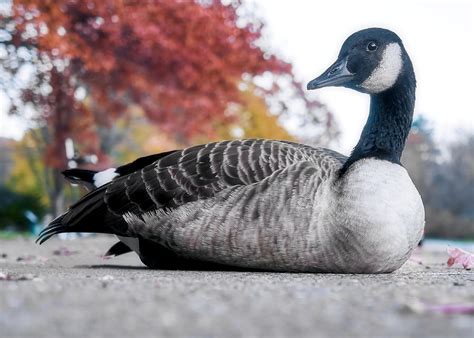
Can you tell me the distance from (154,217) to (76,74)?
42.7ft

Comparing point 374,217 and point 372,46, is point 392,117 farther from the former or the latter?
point 374,217

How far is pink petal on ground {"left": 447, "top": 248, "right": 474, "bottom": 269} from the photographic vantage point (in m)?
6.33

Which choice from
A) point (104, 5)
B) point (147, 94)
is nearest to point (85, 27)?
point (104, 5)

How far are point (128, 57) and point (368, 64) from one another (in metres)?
9.81

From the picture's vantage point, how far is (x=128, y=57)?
14.5 metres

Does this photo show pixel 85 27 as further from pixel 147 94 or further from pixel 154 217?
pixel 154 217

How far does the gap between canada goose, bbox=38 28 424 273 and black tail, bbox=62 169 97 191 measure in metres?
0.45

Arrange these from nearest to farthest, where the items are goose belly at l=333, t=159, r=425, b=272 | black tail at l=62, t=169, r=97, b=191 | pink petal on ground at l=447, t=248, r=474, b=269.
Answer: goose belly at l=333, t=159, r=425, b=272 → black tail at l=62, t=169, r=97, b=191 → pink petal on ground at l=447, t=248, r=474, b=269

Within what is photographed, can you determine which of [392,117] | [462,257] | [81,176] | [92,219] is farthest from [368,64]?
[81,176]

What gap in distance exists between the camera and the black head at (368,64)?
5355 mm

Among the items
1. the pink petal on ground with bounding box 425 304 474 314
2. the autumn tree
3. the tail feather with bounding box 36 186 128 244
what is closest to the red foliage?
the autumn tree

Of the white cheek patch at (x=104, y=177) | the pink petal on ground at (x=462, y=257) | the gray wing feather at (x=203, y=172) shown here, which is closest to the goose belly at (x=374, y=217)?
the gray wing feather at (x=203, y=172)

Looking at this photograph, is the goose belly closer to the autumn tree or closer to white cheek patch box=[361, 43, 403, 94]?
white cheek patch box=[361, 43, 403, 94]

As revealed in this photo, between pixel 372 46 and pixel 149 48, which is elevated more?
pixel 149 48
